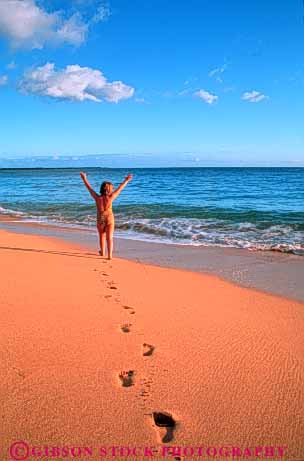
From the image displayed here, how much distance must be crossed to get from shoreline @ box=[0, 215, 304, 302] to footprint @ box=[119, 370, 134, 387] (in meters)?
3.16

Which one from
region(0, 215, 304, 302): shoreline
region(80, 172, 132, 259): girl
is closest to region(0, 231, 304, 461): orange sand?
region(0, 215, 304, 302): shoreline

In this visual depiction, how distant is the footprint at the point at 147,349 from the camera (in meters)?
3.09

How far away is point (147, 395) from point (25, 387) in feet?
2.93

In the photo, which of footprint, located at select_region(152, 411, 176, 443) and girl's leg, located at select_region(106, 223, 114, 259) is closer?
footprint, located at select_region(152, 411, 176, 443)

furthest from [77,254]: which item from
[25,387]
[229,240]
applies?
[25,387]

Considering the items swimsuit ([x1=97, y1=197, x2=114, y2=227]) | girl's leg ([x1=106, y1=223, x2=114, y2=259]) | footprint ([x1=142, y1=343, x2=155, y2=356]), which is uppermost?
swimsuit ([x1=97, y1=197, x2=114, y2=227])

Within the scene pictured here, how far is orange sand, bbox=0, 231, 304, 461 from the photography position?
7.11 feet

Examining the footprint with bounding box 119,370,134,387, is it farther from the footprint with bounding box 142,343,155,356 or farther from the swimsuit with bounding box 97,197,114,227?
the swimsuit with bounding box 97,197,114,227

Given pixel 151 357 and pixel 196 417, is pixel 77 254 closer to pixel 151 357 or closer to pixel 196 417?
pixel 151 357

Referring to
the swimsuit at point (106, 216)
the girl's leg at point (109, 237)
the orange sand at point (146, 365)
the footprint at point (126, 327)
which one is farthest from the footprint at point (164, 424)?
the swimsuit at point (106, 216)

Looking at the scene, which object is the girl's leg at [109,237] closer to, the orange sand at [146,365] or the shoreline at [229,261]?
the shoreline at [229,261]

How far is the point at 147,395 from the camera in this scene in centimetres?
248

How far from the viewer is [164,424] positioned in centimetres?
225

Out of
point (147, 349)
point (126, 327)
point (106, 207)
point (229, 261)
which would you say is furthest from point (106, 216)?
point (147, 349)
